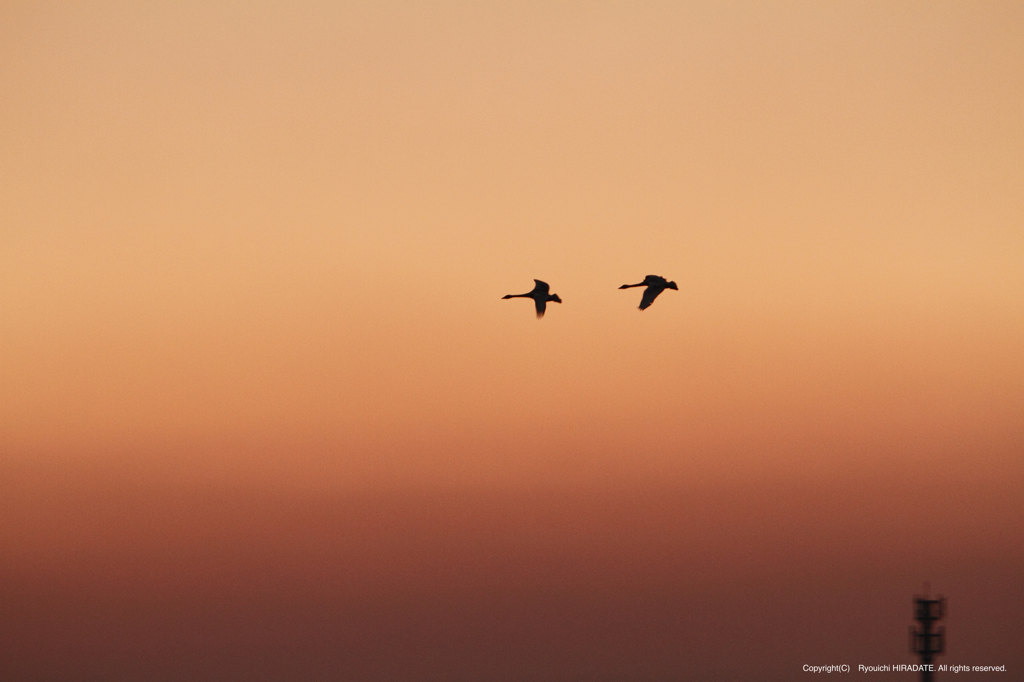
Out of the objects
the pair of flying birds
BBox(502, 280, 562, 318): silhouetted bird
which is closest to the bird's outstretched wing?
the pair of flying birds

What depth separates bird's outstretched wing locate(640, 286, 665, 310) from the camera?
4125 cm

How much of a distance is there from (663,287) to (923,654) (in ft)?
92.3

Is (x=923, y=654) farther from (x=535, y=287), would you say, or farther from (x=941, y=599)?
(x=535, y=287)

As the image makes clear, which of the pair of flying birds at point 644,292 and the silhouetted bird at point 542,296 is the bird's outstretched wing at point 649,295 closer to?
the pair of flying birds at point 644,292

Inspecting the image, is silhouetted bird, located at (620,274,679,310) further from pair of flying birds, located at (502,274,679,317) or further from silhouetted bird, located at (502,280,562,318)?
silhouetted bird, located at (502,280,562,318)

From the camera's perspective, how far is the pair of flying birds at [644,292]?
4190 centimetres

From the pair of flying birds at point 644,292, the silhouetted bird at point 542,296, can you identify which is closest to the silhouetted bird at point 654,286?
the pair of flying birds at point 644,292

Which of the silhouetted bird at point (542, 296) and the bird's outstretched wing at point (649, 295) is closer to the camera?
the bird's outstretched wing at point (649, 295)

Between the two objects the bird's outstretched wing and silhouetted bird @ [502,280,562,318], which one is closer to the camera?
the bird's outstretched wing

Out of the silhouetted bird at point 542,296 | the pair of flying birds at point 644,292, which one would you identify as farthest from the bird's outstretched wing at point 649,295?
the silhouetted bird at point 542,296

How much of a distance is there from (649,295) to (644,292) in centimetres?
36

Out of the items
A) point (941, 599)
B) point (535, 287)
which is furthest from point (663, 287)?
point (941, 599)

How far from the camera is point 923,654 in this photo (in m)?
58.7

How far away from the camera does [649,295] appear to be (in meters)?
42.2
